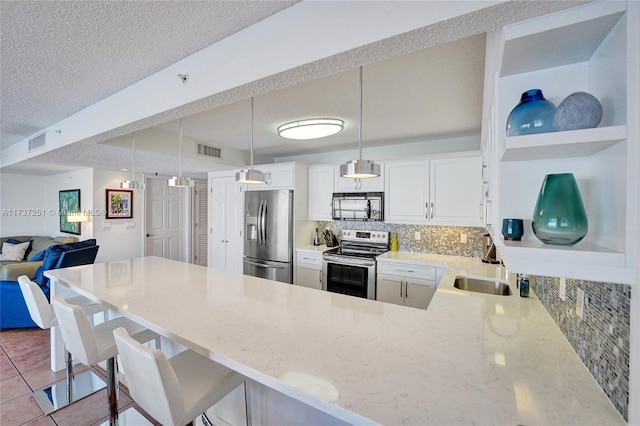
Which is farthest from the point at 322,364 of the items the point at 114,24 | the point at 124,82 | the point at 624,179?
the point at 124,82

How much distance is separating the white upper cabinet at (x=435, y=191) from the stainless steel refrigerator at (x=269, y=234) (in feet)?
4.79

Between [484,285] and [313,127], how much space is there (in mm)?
2184

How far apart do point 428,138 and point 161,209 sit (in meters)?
5.40

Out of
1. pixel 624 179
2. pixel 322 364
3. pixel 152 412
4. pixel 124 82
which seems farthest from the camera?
pixel 124 82

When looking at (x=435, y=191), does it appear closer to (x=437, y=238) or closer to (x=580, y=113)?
(x=437, y=238)

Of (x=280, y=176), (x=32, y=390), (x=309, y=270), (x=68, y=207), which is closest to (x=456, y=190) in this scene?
(x=309, y=270)

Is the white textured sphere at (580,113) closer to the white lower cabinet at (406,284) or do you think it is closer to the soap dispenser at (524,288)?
the soap dispenser at (524,288)

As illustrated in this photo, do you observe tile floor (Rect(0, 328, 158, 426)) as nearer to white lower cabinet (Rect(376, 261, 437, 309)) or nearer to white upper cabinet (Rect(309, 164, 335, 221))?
white lower cabinet (Rect(376, 261, 437, 309))

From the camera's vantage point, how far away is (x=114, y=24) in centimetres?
138

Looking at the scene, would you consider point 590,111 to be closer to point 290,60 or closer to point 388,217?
point 290,60

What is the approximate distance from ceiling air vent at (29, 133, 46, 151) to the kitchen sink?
4799mm

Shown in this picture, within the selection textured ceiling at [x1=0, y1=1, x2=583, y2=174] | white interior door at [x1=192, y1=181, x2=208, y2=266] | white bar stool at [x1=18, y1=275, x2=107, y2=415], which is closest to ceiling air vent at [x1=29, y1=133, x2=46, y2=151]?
textured ceiling at [x1=0, y1=1, x2=583, y2=174]

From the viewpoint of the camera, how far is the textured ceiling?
4.08 feet

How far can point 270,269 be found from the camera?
13.4ft
